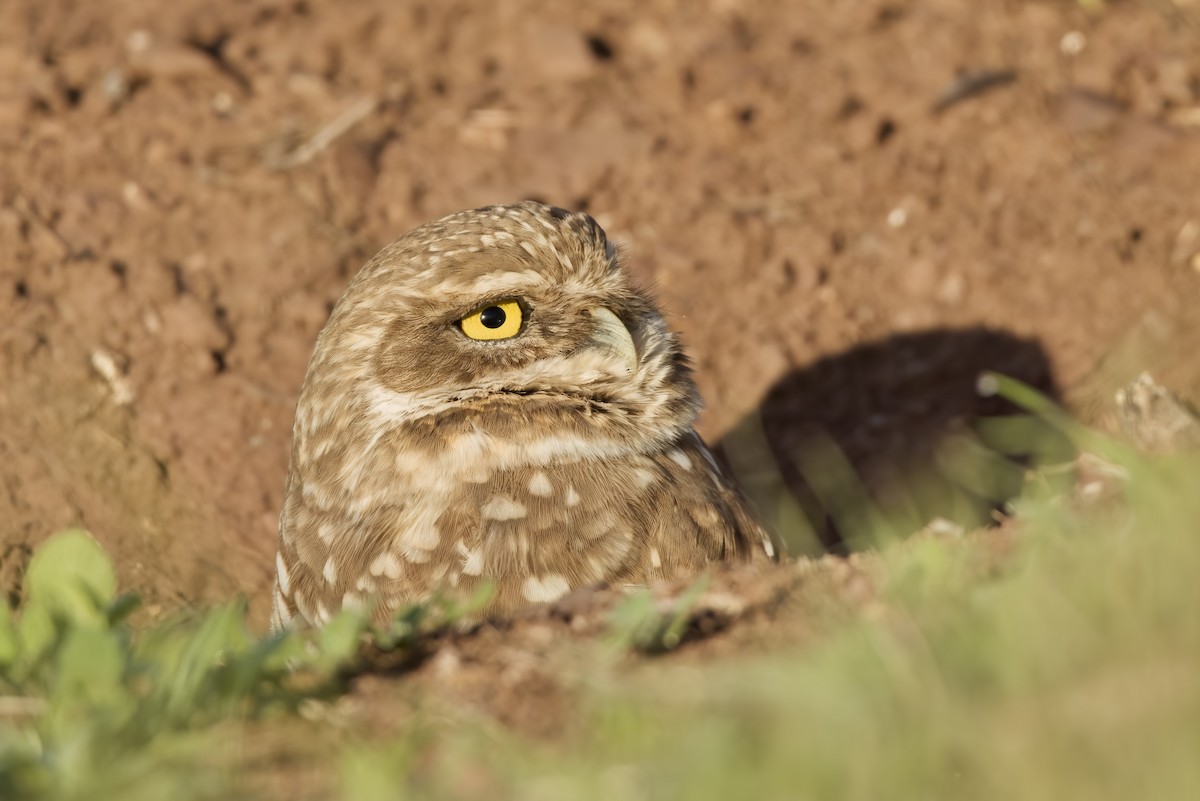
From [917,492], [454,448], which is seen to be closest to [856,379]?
[917,492]

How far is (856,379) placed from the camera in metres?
5.46

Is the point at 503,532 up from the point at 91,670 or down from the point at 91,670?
down

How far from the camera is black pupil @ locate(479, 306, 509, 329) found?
11.2 feet

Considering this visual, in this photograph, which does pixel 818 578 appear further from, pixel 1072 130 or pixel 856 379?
pixel 1072 130

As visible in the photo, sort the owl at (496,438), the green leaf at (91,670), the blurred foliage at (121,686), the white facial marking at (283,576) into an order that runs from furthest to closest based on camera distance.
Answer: the white facial marking at (283,576) → the owl at (496,438) → the green leaf at (91,670) → the blurred foliage at (121,686)

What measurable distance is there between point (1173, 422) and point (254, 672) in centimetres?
300

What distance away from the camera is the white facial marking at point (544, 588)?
3.07 metres

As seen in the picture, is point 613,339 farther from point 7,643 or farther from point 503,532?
point 7,643

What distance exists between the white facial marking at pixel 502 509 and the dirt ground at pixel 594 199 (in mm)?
1758

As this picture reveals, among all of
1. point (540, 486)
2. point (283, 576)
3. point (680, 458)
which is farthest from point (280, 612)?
point (680, 458)

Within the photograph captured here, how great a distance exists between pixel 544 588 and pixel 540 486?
0.88 ft

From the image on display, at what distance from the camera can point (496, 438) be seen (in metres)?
3.32

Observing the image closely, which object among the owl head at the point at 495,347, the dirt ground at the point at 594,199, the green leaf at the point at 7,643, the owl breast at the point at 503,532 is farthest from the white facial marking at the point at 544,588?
the dirt ground at the point at 594,199

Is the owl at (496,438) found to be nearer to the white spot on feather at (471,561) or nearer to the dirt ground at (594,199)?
the white spot on feather at (471,561)
